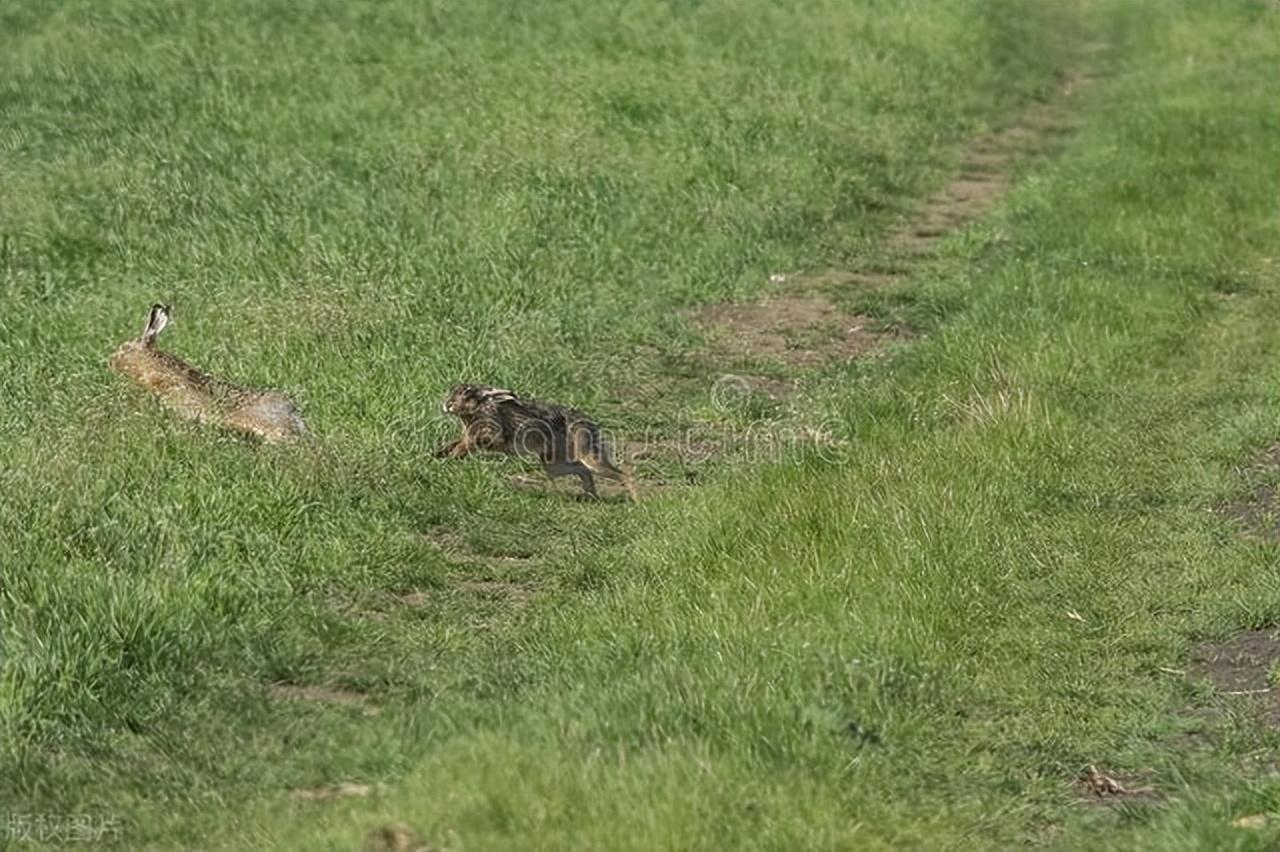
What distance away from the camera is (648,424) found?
10867 mm

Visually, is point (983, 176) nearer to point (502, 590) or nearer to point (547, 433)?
point (547, 433)

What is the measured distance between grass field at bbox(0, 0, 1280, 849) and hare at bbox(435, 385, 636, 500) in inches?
8.1

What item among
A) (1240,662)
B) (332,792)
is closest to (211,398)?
(332,792)

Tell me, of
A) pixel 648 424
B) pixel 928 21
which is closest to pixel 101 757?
pixel 648 424

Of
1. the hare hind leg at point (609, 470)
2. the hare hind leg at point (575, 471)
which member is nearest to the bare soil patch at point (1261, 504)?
the hare hind leg at point (609, 470)

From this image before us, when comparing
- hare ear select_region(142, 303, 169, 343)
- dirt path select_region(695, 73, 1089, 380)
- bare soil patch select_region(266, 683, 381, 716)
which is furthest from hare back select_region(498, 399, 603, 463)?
dirt path select_region(695, 73, 1089, 380)

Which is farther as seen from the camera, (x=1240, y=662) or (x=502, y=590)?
(x=502, y=590)

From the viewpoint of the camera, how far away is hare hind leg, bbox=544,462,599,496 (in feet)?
30.8

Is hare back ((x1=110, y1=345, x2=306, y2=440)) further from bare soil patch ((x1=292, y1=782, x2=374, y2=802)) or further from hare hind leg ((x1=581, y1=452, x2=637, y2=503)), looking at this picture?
bare soil patch ((x1=292, y1=782, x2=374, y2=802))

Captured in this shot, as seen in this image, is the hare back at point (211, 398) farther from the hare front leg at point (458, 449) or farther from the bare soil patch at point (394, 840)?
the bare soil patch at point (394, 840)

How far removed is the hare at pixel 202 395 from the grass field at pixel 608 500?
0.22 meters

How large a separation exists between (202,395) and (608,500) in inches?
81.0

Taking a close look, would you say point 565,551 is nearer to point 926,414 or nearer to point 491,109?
point 926,414

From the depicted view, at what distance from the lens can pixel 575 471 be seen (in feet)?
30.9
